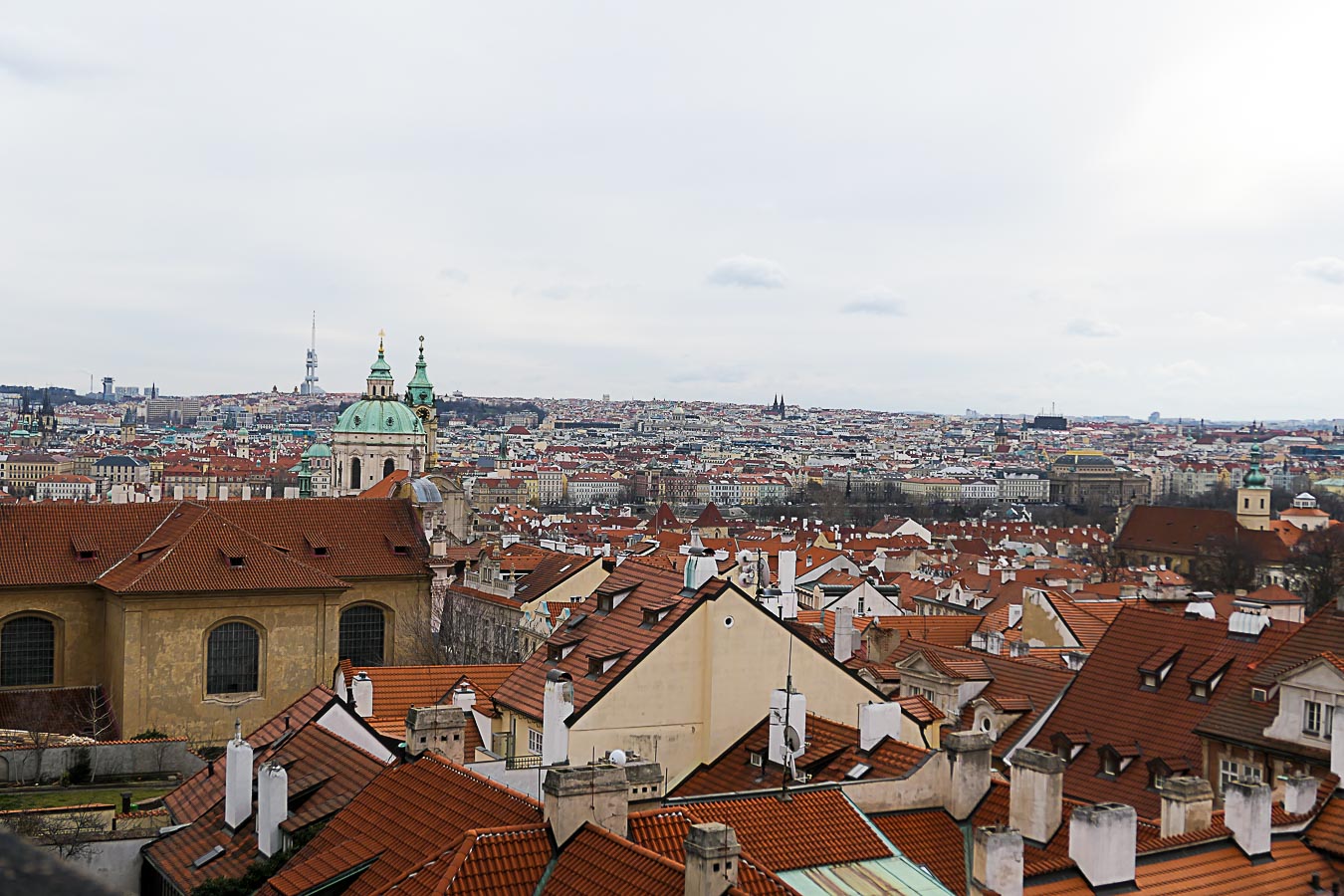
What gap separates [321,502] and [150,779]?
14.8 m

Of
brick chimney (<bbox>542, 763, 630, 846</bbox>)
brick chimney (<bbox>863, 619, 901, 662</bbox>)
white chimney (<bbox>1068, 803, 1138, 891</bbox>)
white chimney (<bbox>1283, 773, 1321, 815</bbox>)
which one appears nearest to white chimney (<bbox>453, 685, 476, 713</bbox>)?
brick chimney (<bbox>542, 763, 630, 846</bbox>)

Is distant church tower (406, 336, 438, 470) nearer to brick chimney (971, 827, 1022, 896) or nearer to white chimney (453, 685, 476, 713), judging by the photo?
white chimney (453, 685, 476, 713)

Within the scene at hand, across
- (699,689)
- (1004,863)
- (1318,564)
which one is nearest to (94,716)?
(699,689)

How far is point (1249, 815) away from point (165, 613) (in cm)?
2418

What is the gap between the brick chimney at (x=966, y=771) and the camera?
14523 mm

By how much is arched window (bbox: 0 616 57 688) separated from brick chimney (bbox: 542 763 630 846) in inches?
959

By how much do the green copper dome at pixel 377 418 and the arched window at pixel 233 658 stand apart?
63.2 m

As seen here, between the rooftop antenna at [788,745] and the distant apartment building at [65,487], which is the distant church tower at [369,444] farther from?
the rooftop antenna at [788,745]

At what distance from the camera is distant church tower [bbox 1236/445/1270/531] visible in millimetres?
90750

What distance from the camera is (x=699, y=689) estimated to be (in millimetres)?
17734

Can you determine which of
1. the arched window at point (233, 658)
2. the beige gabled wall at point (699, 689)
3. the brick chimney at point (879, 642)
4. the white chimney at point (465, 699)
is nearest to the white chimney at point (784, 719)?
the beige gabled wall at point (699, 689)

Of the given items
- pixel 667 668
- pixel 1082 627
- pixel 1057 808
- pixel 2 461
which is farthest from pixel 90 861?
pixel 2 461

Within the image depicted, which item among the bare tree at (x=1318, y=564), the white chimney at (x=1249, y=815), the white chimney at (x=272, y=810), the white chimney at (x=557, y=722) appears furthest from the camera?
the bare tree at (x=1318, y=564)

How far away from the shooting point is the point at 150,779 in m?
22.1
